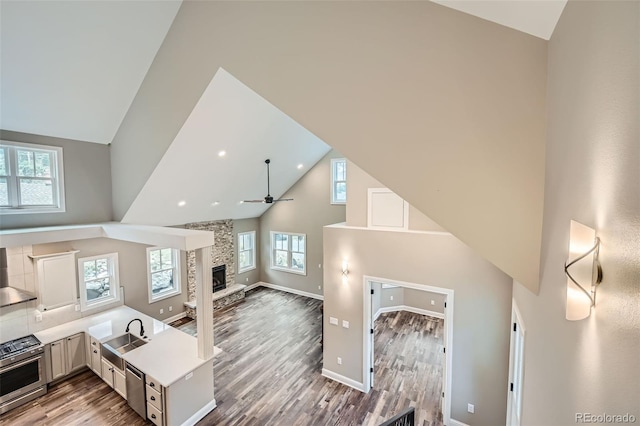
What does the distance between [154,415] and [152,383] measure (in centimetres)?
52

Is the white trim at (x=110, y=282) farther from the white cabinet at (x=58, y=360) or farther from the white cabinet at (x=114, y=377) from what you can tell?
the white cabinet at (x=114, y=377)

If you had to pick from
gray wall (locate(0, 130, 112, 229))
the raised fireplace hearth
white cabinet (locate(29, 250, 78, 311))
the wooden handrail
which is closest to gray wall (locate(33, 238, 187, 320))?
white cabinet (locate(29, 250, 78, 311))

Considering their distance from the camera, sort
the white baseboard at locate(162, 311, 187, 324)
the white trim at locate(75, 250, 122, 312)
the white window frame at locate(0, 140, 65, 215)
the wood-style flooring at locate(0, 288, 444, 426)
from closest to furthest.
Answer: the wood-style flooring at locate(0, 288, 444, 426), the white window frame at locate(0, 140, 65, 215), the white trim at locate(75, 250, 122, 312), the white baseboard at locate(162, 311, 187, 324)

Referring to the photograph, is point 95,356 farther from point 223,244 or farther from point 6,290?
point 223,244

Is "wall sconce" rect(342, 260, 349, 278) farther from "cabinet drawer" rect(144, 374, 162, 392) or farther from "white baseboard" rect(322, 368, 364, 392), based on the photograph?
"cabinet drawer" rect(144, 374, 162, 392)

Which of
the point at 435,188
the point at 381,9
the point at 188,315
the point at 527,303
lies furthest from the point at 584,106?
the point at 188,315

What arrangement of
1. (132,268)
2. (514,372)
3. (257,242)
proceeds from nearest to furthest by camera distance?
(514,372), (132,268), (257,242)

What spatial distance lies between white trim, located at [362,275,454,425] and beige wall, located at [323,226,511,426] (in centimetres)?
6

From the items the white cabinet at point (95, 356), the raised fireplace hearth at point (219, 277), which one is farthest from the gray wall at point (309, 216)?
the white cabinet at point (95, 356)

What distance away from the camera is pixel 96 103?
4.67 m

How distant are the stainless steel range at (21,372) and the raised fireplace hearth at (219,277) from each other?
440 cm

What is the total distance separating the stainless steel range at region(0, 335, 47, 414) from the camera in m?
4.32

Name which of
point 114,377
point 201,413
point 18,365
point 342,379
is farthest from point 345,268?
point 18,365

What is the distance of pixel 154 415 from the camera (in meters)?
4.07
